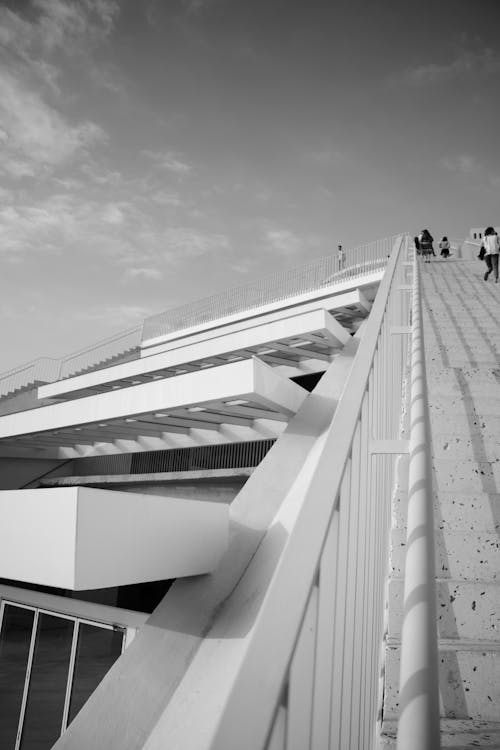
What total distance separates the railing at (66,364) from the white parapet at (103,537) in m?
13.2

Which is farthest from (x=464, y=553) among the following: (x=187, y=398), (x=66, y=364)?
(x=66, y=364)

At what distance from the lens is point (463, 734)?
1.51m

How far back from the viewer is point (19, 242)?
115 feet

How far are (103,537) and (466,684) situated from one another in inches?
55.6

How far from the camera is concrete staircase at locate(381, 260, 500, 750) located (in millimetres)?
1670

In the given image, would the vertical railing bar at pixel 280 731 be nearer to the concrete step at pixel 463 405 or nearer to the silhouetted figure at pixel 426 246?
the concrete step at pixel 463 405

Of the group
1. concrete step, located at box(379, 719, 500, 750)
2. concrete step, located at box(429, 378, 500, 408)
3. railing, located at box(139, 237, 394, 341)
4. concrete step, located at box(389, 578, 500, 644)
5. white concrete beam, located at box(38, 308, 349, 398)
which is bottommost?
concrete step, located at box(379, 719, 500, 750)

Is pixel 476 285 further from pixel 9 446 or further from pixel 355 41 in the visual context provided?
pixel 355 41

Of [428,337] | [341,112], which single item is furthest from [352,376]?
[341,112]

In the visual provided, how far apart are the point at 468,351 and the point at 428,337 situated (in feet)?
1.83

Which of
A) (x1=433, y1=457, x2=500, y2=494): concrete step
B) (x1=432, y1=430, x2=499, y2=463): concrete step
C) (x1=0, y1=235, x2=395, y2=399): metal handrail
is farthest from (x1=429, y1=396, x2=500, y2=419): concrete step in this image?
(x1=0, y1=235, x2=395, y2=399): metal handrail

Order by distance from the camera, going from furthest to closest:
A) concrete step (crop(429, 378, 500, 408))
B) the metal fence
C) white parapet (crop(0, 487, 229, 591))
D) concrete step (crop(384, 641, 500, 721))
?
the metal fence, concrete step (crop(429, 378, 500, 408)), concrete step (crop(384, 641, 500, 721)), white parapet (crop(0, 487, 229, 591))

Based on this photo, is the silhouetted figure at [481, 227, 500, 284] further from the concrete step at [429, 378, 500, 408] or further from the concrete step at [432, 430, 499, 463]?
the concrete step at [432, 430, 499, 463]

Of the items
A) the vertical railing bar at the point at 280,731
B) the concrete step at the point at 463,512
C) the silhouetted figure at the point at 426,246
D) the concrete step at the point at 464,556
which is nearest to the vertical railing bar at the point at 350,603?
the vertical railing bar at the point at 280,731
